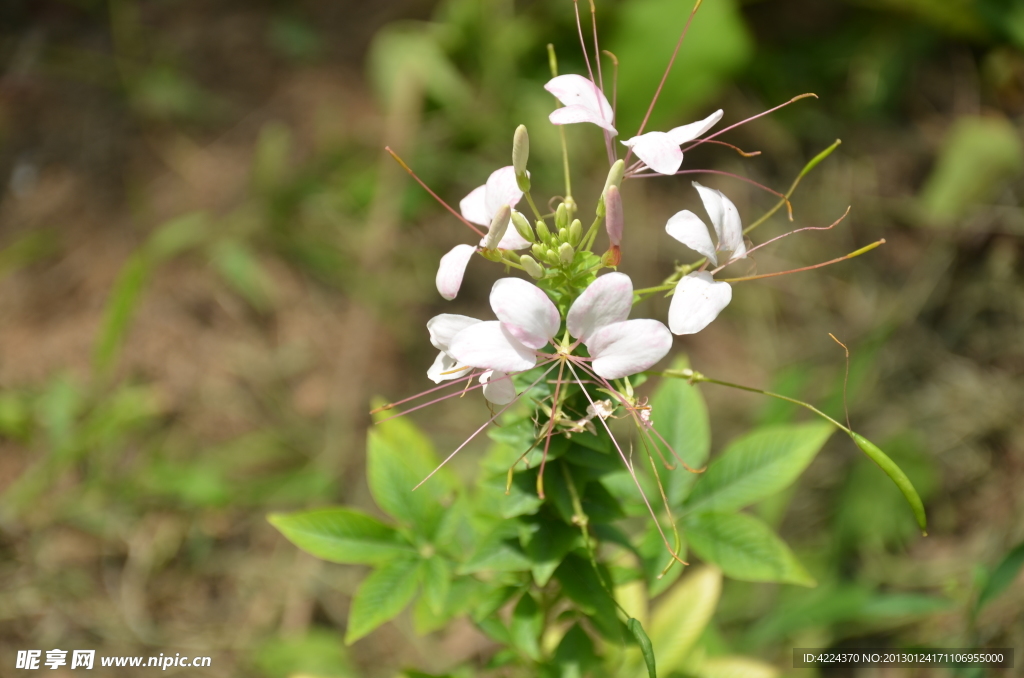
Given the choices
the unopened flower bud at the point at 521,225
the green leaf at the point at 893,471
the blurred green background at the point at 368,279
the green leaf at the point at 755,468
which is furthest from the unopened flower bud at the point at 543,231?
the blurred green background at the point at 368,279

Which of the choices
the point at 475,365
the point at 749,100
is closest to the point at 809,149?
the point at 749,100

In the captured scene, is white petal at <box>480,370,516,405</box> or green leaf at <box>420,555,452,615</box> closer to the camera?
white petal at <box>480,370,516,405</box>

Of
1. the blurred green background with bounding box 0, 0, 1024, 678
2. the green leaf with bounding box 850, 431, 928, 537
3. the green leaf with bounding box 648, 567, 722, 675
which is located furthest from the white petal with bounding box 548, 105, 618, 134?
the blurred green background with bounding box 0, 0, 1024, 678

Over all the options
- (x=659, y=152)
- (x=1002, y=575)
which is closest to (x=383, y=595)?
(x=659, y=152)

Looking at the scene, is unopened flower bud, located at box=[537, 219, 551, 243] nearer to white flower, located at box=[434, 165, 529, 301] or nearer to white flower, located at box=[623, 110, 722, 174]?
white flower, located at box=[434, 165, 529, 301]

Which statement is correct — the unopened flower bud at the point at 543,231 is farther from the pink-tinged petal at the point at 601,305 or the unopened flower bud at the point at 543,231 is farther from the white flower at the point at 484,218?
the pink-tinged petal at the point at 601,305

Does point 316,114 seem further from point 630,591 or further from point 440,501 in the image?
point 630,591

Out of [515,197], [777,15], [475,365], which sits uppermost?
[515,197]
